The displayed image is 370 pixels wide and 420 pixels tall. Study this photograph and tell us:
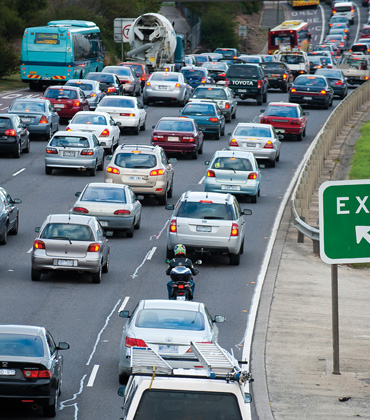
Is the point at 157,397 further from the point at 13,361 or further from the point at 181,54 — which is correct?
the point at 181,54

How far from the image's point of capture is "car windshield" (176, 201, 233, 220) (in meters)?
25.7

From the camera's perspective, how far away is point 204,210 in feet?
84.5

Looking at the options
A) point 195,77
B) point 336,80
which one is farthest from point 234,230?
point 195,77

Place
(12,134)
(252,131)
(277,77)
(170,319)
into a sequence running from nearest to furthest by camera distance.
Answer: (170,319)
(12,134)
(252,131)
(277,77)

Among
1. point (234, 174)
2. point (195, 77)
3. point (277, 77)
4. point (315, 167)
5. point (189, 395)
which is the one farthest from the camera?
point (277, 77)

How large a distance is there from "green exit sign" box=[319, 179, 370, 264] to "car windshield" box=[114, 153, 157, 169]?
1570 cm

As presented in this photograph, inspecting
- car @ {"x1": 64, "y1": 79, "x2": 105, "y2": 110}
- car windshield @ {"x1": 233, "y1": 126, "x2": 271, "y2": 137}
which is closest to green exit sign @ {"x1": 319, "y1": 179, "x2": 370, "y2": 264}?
car windshield @ {"x1": 233, "y1": 126, "x2": 271, "y2": 137}

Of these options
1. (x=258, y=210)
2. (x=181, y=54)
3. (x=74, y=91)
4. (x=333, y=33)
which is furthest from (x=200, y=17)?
(x=258, y=210)

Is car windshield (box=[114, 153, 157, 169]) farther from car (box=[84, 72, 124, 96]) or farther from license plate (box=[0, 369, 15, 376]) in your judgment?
car (box=[84, 72, 124, 96])

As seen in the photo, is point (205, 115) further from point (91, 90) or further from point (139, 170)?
point (139, 170)

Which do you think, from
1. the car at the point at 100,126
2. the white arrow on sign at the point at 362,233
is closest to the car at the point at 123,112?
the car at the point at 100,126

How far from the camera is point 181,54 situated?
237ft

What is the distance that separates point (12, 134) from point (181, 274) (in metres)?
20.6

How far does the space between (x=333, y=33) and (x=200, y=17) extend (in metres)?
13.7
